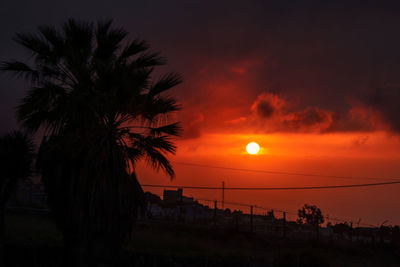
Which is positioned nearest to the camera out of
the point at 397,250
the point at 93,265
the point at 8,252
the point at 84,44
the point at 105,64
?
the point at 93,265

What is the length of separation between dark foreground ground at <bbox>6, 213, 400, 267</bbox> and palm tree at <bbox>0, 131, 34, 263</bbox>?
2018mm

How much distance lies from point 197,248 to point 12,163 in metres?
13.9

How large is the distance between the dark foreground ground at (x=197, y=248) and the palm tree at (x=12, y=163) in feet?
6.62

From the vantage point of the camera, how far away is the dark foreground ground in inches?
716

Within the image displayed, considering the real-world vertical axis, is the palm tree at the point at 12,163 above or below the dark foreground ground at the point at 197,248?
above

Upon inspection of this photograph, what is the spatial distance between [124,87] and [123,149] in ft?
6.59

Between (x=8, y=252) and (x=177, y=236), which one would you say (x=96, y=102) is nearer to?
(x=8, y=252)

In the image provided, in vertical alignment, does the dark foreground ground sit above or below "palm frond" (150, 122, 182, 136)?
below

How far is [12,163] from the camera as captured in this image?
1814 centimetres

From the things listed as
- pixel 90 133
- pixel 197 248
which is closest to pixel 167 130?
pixel 90 133

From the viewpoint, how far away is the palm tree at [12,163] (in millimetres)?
18047

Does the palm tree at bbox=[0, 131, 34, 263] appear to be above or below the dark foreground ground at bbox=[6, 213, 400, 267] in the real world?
above

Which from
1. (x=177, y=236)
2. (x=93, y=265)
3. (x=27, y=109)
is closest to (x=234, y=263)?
(x=93, y=265)

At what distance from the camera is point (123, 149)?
14.9m
